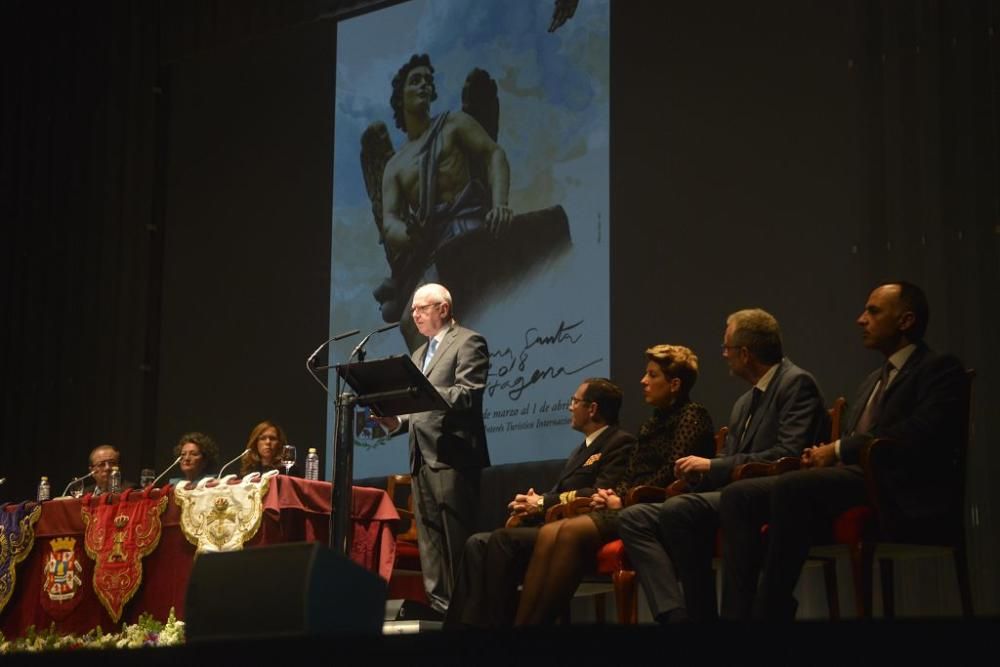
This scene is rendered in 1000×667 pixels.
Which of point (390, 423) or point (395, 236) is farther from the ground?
point (395, 236)

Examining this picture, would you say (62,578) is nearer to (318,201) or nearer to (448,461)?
(448,461)

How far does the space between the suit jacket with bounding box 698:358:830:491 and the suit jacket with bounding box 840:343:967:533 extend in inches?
9.5

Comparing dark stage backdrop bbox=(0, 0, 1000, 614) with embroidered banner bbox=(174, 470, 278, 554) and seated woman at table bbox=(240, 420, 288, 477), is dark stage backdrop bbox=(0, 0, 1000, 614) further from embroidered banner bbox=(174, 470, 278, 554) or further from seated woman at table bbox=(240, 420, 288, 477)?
embroidered banner bbox=(174, 470, 278, 554)

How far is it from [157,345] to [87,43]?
202 cm

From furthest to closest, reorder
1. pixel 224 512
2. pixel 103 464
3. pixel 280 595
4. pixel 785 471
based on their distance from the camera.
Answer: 1. pixel 103 464
2. pixel 224 512
3. pixel 785 471
4. pixel 280 595

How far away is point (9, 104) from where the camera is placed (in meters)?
8.90

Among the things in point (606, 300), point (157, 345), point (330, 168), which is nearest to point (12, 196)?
point (157, 345)

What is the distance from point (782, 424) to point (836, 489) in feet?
1.17

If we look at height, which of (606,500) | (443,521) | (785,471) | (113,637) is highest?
(785,471)

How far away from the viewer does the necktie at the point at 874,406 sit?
158 inches

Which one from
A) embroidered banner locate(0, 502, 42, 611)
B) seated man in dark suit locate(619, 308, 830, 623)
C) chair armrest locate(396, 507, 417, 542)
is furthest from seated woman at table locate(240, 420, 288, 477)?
seated man in dark suit locate(619, 308, 830, 623)

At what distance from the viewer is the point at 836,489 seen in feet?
12.5

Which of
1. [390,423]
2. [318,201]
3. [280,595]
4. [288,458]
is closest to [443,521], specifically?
[390,423]

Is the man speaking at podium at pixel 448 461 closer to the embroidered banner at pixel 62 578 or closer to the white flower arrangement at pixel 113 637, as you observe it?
the white flower arrangement at pixel 113 637
